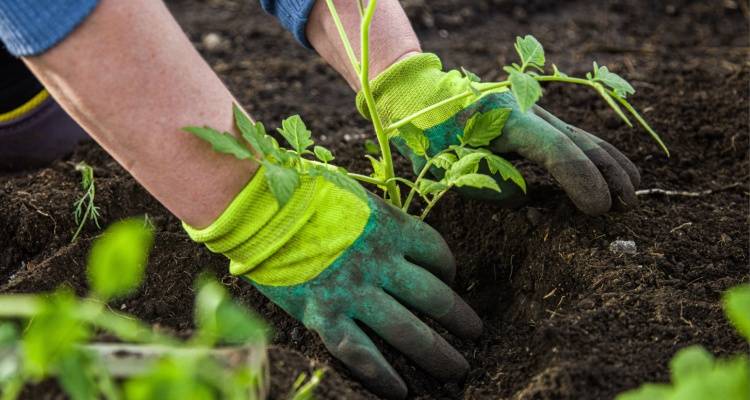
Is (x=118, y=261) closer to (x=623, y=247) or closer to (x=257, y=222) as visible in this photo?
(x=257, y=222)

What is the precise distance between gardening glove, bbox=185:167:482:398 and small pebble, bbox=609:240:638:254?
0.36 m

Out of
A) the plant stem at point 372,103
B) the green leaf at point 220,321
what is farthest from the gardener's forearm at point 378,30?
the green leaf at point 220,321

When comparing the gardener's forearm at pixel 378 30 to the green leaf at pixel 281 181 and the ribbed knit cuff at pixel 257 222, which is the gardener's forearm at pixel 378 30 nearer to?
the ribbed knit cuff at pixel 257 222

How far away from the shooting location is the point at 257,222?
1591mm

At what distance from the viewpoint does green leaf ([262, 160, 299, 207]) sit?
1427mm

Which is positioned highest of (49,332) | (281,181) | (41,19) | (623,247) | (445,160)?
(41,19)

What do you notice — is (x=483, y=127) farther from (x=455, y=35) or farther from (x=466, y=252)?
(x=455, y=35)

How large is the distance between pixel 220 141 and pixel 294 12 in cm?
64

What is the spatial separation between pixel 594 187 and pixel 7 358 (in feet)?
3.69

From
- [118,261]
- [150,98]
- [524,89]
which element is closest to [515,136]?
[524,89]

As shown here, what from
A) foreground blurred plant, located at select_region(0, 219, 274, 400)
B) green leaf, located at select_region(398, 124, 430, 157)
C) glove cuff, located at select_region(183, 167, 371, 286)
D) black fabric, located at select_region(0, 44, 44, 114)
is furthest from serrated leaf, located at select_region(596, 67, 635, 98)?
black fabric, located at select_region(0, 44, 44, 114)

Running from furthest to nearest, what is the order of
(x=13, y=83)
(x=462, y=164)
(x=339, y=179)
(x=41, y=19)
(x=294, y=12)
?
1. (x=13, y=83)
2. (x=294, y=12)
3. (x=462, y=164)
4. (x=339, y=179)
5. (x=41, y=19)

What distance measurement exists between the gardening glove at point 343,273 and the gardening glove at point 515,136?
0.95 feet

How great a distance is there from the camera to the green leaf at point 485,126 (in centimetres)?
173
